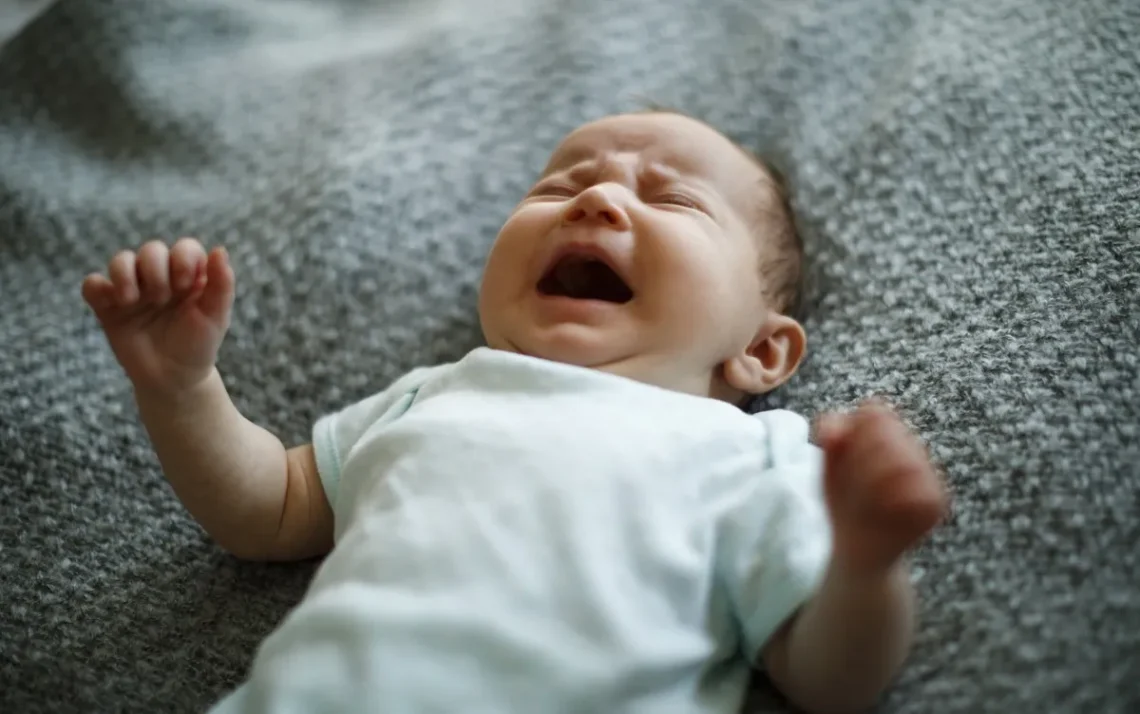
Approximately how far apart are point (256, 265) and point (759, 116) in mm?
554

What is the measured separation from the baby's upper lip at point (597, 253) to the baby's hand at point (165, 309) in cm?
26

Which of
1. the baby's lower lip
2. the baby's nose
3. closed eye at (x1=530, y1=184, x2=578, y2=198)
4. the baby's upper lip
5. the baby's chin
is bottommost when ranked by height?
the baby's chin

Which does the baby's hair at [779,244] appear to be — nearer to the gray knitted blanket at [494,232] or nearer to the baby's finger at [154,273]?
the gray knitted blanket at [494,232]

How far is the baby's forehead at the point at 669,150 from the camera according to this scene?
0.89m

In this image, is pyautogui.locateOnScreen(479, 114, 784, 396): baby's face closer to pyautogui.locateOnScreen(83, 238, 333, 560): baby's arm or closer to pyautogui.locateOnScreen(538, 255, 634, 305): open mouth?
pyautogui.locateOnScreen(538, 255, 634, 305): open mouth

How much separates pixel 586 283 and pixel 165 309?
34 cm

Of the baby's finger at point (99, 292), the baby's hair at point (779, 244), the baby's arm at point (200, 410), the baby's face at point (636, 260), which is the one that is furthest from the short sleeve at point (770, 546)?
the baby's finger at point (99, 292)

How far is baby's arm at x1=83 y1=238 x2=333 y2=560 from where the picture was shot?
2.31ft

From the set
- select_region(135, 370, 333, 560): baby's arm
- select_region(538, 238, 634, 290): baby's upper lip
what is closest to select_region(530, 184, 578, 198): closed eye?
select_region(538, 238, 634, 290): baby's upper lip

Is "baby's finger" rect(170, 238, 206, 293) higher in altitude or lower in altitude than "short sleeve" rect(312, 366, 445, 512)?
higher

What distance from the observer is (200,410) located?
2.47 ft

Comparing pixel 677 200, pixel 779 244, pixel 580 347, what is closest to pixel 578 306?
pixel 580 347

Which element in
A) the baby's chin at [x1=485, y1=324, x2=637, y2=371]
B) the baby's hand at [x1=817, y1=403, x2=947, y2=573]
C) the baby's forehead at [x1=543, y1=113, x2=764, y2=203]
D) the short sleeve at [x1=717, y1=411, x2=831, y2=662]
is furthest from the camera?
the baby's forehead at [x1=543, y1=113, x2=764, y2=203]

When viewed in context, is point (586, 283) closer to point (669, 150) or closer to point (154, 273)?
point (669, 150)
